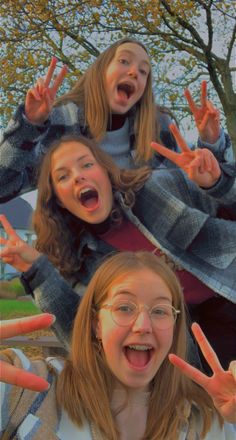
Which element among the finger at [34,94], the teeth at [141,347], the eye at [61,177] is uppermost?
the finger at [34,94]

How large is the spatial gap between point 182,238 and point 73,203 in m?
0.30

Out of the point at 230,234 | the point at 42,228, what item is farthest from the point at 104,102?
the point at 230,234

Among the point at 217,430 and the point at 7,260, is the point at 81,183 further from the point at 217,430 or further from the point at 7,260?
the point at 217,430

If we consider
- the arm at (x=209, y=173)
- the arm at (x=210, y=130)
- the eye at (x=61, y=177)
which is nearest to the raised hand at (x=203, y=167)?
the arm at (x=209, y=173)

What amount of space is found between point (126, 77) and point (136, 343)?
854 mm

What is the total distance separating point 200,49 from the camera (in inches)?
275

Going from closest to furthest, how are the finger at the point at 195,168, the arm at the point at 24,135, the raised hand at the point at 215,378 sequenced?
the raised hand at the point at 215,378, the finger at the point at 195,168, the arm at the point at 24,135

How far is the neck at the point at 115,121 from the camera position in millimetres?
1724

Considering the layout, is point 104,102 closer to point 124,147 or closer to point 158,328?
→ point 124,147

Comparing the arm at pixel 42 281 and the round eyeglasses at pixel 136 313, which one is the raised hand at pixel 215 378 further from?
the arm at pixel 42 281

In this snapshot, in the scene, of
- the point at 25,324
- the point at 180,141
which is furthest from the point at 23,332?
the point at 180,141

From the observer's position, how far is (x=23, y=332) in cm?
102

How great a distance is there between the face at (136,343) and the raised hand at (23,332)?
23cm

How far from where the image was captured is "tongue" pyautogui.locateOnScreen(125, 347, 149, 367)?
1.19 m
